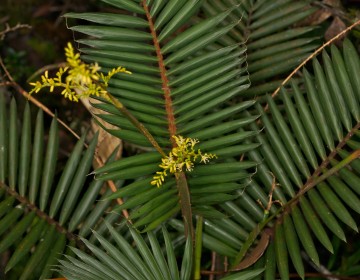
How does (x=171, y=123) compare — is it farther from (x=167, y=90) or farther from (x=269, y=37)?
(x=269, y=37)

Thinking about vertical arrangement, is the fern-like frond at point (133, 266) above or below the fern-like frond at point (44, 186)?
below

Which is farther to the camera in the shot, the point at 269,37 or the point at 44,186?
the point at 269,37

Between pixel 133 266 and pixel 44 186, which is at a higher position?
pixel 44 186

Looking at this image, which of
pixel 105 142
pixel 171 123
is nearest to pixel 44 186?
pixel 105 142

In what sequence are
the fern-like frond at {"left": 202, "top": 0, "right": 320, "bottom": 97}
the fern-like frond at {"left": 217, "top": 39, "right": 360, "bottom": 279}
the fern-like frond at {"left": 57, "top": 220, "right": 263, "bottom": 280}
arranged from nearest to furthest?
the fern-like frond at {"left": 57, "top": 220, "right": 263, "bottom": 280} < the fern-like frond at {"left": 217, "top": 39, "right": 360, "bottom": 279} < the fern-like frond at {"left": 202, "top": 0, "right": 320, "bottom": 97}

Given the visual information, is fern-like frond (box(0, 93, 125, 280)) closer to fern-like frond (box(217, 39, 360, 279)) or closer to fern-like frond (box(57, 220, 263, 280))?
fern-like frond (box(57, 220, 263, 280))

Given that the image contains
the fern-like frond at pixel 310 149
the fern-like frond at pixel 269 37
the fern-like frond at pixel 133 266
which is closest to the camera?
the fern-like frond at pixel 133 266

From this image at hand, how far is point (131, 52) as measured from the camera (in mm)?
1373

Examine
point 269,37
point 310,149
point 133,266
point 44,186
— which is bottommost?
point 133,266

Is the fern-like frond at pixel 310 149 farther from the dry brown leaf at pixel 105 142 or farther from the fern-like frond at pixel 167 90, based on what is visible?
the dry brown leaf at pixel 105 142

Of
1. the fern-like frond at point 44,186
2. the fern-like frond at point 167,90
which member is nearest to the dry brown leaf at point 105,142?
the fern-like frond at point 44,186

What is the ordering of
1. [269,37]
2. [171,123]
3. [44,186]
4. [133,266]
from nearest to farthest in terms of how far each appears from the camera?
[133,266], [171,123], [44,186], [269,37]

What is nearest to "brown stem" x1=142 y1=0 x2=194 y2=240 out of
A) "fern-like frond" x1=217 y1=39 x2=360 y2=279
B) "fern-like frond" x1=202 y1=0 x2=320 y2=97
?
"fern-like frond" x1=217 y1=39 x2=360 y2=279

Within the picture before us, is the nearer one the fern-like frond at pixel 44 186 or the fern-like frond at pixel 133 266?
the fern-like frond at pixel 133 266
